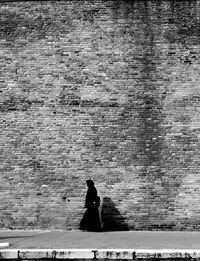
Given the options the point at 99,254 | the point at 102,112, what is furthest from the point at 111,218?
the point at 99,254

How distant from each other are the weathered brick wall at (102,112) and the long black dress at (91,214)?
0.39 m

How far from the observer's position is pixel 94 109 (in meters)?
11.9

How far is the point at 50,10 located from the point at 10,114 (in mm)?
2779

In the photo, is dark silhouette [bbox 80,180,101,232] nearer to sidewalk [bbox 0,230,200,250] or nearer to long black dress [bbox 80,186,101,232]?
long black dress [bbox 80,186,101,232]

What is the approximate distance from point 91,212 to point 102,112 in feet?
7.89

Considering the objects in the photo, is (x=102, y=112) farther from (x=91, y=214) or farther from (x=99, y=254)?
(x=99, y=254)

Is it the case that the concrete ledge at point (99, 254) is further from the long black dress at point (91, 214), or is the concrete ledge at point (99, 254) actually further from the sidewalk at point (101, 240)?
the long black dress at point (91, 214)

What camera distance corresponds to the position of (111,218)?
1162 cm

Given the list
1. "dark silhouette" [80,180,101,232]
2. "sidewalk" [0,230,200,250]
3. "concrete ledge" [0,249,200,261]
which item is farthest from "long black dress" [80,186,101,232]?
"concrete ledge" [0,249,200,261]

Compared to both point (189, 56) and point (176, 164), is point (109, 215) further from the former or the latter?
point (189, 56)

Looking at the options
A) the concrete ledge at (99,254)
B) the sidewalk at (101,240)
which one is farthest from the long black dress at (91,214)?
the concrete ledge at (99,254)

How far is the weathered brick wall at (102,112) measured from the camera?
1165 centimetres

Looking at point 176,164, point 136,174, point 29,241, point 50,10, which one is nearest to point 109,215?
point 136,174

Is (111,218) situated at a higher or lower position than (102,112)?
lower
